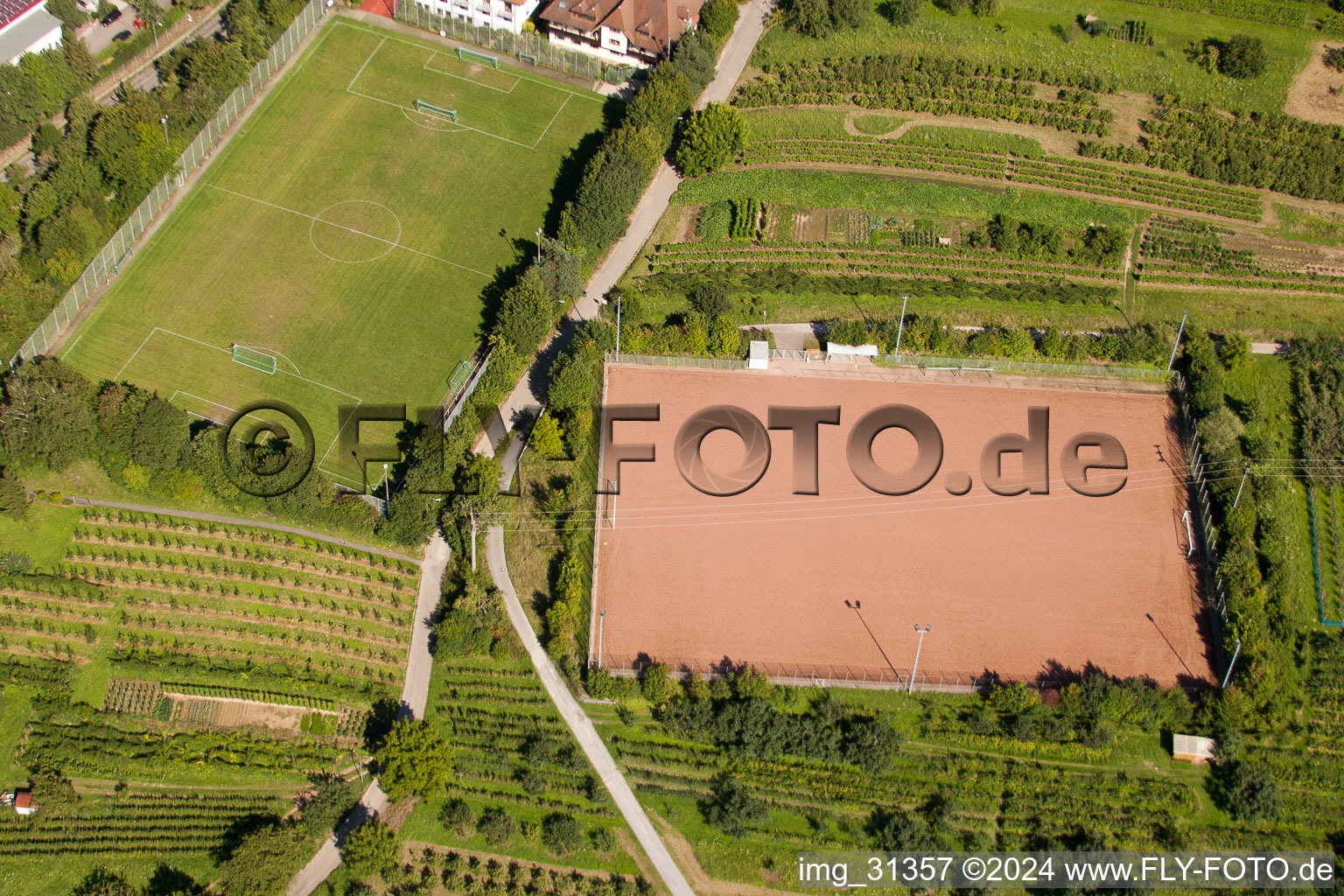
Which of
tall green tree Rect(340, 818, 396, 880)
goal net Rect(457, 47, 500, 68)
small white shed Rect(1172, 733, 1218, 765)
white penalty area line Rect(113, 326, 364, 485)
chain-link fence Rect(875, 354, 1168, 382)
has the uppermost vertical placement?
goal net Rect(457, 47, 500, 68)

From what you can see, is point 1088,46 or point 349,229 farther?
point 1088,46

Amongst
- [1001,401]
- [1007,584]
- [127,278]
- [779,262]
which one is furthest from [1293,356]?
[127,278]

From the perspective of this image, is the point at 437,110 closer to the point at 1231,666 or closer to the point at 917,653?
the point at 917,653

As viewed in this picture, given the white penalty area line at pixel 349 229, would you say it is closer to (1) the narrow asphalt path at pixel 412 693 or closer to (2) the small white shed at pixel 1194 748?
(1) the narrow asphalt path at pixel 412 693

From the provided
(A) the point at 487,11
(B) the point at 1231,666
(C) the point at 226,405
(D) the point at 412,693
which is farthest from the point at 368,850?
(A) the point at 487,11

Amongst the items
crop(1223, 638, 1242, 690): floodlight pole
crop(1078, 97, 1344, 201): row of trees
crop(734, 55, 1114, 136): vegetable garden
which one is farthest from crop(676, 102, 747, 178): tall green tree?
crop(1223, 638, 1242, 690): floodlight pole

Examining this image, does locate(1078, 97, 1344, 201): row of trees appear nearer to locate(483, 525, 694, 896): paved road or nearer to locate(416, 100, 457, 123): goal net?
locate(416, 100, 457, 123): goal net
